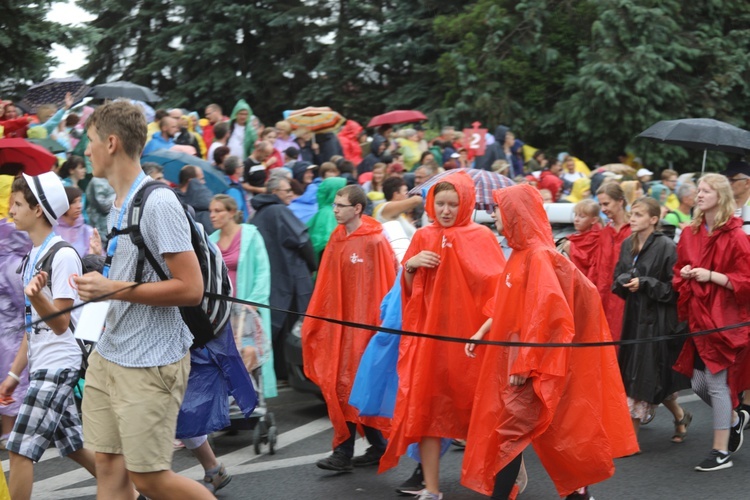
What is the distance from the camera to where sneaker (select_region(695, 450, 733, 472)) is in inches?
271

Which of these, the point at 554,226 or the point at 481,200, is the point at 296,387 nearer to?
the point at 481,200

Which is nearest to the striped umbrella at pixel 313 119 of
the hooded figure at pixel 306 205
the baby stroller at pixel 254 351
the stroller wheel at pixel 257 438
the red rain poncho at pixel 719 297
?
the hooded figure at pixel 306 205

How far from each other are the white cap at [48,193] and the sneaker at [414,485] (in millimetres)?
2609

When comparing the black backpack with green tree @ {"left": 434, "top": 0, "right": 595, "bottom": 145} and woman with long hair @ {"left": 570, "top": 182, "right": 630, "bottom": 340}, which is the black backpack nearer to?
woman with long hair @ {"left": 570, "top": 182, "right": 630, "bottom": 340}

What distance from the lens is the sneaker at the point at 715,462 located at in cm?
689

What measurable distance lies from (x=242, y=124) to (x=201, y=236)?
373 inches

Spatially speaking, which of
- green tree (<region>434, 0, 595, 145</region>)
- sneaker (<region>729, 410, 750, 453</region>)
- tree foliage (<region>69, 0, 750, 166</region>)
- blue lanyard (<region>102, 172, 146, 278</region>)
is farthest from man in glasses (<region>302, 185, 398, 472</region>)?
green tree (<region>434, 0, 595, 145</region>)

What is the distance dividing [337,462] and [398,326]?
1.01 metres

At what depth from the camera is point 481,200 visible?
370 inches

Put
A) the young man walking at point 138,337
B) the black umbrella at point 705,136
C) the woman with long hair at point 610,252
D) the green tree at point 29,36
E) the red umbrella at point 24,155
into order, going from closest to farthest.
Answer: the young man walking at point 138,337
the woman with long hair at point 610,252
the red umbrella at point 24,155
the black umbrella at point 705,136
the green tree at point 29,36

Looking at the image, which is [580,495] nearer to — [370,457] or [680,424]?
[370,457]

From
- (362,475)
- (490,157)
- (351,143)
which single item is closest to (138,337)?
(362,475)

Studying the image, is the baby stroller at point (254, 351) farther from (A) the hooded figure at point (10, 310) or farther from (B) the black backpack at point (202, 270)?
(B) the black backpack at point (202, 270)

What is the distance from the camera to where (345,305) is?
7.05 m
